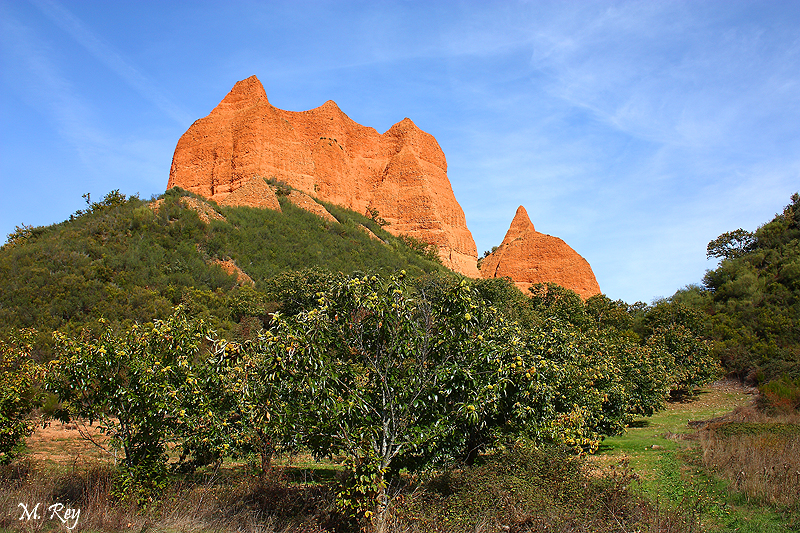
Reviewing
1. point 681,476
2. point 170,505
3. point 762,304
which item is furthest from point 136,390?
point 762,304

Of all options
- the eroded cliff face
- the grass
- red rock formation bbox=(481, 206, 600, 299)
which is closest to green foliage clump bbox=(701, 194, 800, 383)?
red rock formation bbox=(481, 206, 600, 299)

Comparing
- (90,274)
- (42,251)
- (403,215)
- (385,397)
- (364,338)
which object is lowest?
(385,397)

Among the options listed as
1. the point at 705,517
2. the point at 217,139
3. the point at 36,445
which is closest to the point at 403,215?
the point at 217,139

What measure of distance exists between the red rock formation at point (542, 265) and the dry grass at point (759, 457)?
4163 cm

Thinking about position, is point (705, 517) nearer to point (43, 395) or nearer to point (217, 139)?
point (43, 395)

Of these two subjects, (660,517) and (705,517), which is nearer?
(660,517)

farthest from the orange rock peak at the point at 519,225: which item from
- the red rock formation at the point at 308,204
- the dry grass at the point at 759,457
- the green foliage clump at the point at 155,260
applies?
the dry grass at the point at 759,457

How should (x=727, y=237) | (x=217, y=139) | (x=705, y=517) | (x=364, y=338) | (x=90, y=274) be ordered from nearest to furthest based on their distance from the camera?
(x=364, y=338) → (x=705, y=517) → (x=90, y=274) → (x=217, y=139) → (x=727, y=237)

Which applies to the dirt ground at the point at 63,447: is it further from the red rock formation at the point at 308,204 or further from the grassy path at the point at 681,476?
the red rock formation at the point at 308,204

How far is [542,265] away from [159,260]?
4227 centimetres

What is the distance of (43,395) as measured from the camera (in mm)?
8188

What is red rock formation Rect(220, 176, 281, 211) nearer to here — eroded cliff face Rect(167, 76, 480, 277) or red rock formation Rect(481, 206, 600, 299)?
eroded cliff face Rect(167, 76, 480, 277)

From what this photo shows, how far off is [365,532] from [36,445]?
1074 centimetres

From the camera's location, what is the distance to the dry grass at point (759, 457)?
315 inches
